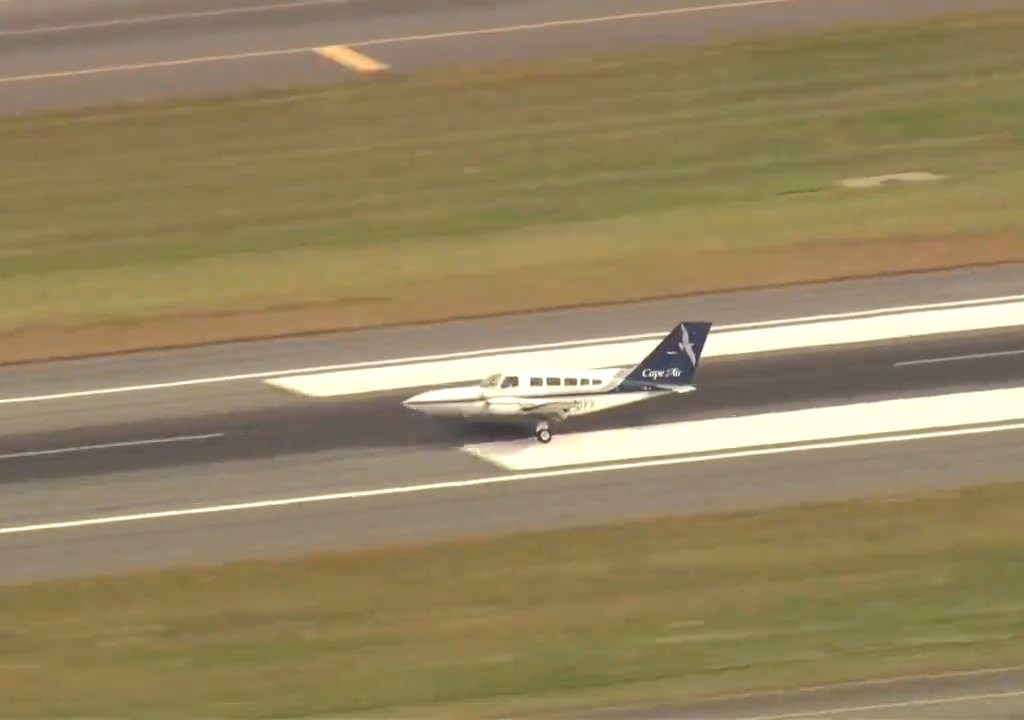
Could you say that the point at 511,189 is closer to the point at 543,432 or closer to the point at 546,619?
the point at 543,432

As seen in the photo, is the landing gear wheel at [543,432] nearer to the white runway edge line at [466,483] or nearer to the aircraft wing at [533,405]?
the aircraft wing at [533,405]

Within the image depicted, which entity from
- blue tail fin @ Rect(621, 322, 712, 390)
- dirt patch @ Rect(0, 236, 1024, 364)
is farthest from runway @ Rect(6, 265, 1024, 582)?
blue tail fin @ Rect(621, 322, 712, 390)

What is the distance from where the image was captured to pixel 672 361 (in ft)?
124

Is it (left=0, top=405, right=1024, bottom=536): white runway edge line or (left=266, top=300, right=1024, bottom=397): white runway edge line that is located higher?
(left=266, top=300, right=1024, bottom=397): white runway edge line

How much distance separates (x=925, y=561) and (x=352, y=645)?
35.5 feet

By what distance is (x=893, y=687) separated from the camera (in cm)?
2938

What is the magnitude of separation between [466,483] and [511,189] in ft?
48.0

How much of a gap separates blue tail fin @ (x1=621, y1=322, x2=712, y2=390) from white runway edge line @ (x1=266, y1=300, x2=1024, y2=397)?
8.13ft

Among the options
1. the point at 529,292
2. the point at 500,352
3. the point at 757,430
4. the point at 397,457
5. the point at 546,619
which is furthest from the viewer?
the point at 529,292

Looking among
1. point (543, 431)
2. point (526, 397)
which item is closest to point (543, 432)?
point (543, 431)

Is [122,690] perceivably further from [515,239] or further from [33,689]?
[515,239]

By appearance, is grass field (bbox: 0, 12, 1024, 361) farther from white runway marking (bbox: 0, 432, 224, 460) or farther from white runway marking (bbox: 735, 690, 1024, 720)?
white runway marking (bbox: 735, 690, 1024, 720)

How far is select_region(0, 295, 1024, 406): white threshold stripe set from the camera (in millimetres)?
40656

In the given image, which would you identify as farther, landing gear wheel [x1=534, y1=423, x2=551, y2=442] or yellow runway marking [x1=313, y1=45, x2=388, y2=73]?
yellow runway marking [x1=313, y1=45, x2=388, y2=73]
